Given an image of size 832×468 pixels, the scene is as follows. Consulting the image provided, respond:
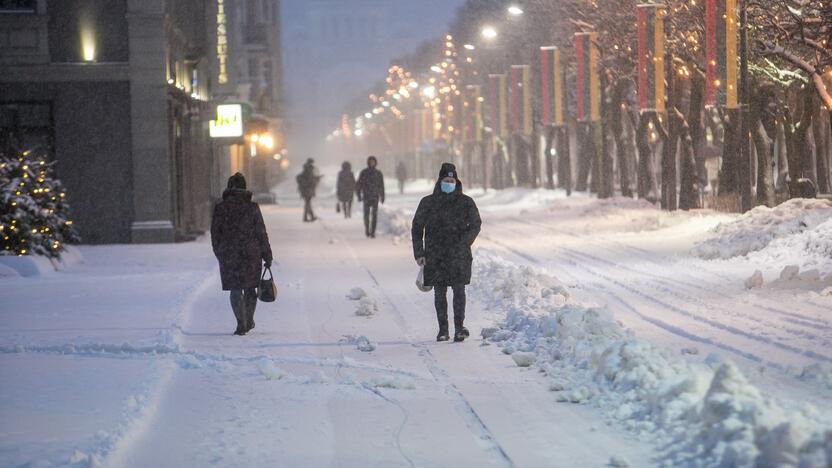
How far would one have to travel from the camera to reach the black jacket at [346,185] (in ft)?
143

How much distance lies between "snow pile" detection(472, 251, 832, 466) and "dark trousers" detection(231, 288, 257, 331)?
259 cm

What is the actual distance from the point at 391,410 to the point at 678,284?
11.2 m

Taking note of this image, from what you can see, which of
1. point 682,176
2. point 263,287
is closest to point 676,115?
point 682,176

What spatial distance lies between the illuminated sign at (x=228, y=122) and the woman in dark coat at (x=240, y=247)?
26.8 m

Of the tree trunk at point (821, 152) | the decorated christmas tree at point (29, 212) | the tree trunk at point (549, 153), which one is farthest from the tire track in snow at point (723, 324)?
the tree trunk at point (549, 153)

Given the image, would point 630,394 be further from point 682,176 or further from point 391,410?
point 682,176

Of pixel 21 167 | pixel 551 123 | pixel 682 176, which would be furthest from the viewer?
→ pixel 551 123

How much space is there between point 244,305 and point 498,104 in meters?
51.2

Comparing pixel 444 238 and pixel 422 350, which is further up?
pixel 444 238

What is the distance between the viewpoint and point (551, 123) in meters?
50.4

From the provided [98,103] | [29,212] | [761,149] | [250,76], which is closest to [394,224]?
[98,103]

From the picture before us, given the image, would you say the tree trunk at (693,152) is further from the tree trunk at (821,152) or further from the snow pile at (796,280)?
the snow pile at (796,280)

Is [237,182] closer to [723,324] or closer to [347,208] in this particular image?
[723,324]

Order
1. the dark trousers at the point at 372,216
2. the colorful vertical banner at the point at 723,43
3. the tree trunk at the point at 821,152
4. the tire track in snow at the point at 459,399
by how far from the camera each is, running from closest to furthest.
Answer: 1. the tire track in snow at the point at 459,399
2. the colorful vertical banner at the point at 723,43
3. the dark trousers at the point at 372,216
4. the tree trunk at the point at 821,152
